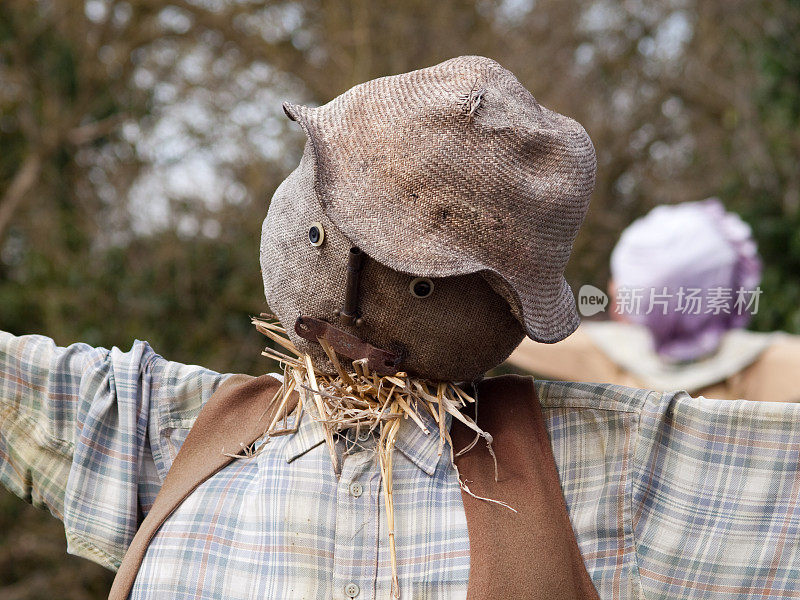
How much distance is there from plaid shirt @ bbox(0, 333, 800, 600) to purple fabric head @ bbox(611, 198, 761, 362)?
4.13ft

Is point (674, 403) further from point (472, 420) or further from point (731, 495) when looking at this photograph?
point (472, 420)

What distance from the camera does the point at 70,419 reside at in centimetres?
147

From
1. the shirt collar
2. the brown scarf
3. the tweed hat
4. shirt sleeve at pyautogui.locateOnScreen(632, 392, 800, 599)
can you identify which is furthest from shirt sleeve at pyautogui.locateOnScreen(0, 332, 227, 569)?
shirt sleeve at pyautogui.locateOnScreen(632, 392, 800, 599)

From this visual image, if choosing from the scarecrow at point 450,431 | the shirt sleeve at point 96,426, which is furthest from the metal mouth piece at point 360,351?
the shirt sleeve at point 96,426

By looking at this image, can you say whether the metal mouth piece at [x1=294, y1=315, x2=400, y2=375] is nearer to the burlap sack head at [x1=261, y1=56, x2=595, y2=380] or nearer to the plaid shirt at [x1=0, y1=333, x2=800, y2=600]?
the burlap sack head at [x1=261, y1=56, x2=595, y2=380]

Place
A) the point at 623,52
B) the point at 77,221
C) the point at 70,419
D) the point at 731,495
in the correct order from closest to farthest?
the point at 731,495
the point at 70,419
the point at 77,221
the point at 623,52

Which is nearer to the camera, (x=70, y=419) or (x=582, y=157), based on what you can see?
(x=582, y=157)

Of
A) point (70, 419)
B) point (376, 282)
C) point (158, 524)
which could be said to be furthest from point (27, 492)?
point (376, 282)

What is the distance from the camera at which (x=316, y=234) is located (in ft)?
4.02

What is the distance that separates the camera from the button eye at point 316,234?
122cm

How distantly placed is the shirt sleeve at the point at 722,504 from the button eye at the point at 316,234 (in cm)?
51

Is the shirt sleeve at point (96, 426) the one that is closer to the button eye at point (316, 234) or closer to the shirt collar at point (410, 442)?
the shirt collar at point (410, 442)

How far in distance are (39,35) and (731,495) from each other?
Answer: 12.5 feet

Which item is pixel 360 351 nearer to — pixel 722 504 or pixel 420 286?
pixel 420 286
